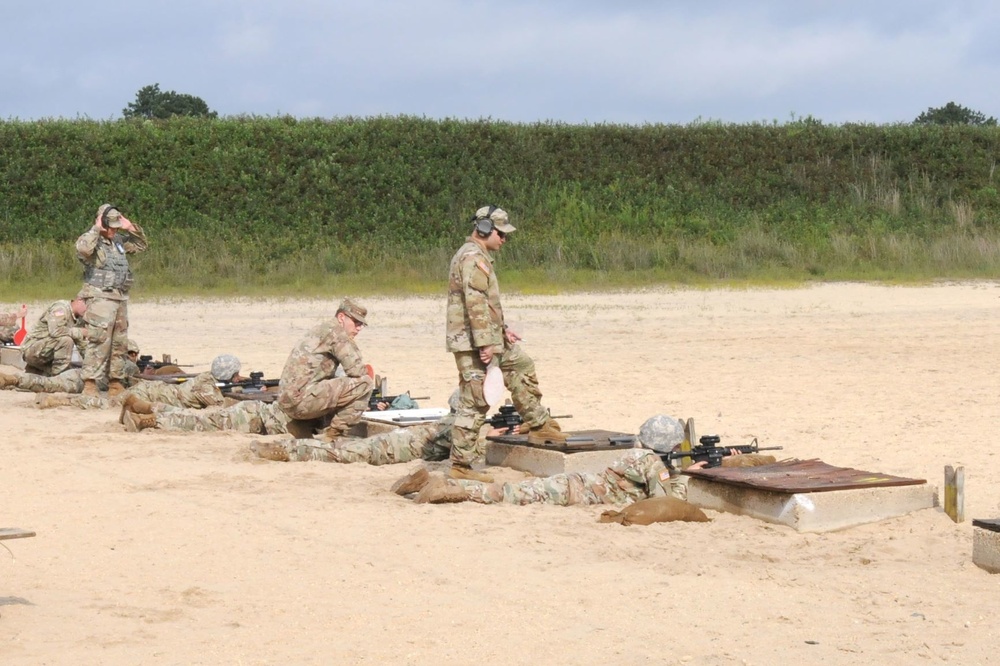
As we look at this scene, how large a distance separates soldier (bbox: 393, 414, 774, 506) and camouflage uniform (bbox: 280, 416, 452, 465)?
1.62 meters

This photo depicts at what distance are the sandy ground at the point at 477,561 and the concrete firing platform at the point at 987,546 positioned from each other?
0.19 feet

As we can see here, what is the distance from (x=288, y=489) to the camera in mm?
9680

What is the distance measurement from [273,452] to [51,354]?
5919mm

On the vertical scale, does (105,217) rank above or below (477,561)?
above

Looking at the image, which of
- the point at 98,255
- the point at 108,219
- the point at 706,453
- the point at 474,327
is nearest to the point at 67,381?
the point at 98,255

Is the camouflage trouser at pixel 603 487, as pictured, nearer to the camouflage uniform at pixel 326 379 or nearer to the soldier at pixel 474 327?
the soldier at pixel 474 327

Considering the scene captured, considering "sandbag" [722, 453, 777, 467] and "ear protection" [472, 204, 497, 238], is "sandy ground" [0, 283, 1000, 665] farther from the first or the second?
"ear protection" [472, 204, 497, 238]

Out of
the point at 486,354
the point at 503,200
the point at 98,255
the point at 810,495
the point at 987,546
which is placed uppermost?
the point at 503,200

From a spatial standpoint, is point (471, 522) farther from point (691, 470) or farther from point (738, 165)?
point (738, 165)

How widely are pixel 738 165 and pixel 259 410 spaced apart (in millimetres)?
25256

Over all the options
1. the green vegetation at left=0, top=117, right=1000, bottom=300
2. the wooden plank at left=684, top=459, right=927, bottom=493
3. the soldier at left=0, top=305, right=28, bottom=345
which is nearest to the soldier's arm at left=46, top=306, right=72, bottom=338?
the soldier at left=0, top=305, right=28, bottom=345

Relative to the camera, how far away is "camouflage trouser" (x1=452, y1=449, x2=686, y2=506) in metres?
8.94

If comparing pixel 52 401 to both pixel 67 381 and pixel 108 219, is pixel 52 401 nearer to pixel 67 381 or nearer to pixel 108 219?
pixel 67 381

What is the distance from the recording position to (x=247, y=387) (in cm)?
1398
